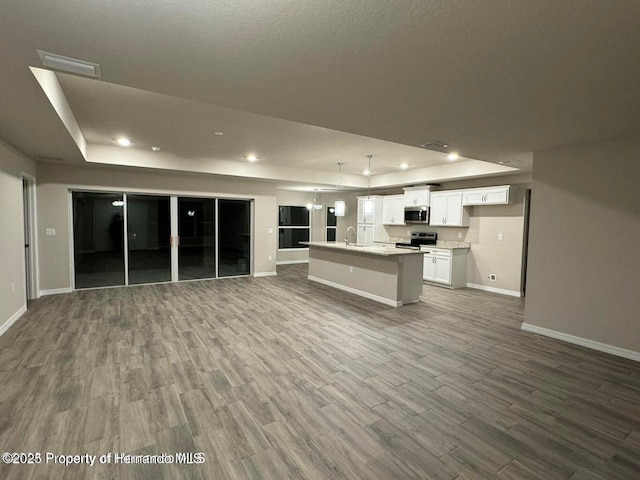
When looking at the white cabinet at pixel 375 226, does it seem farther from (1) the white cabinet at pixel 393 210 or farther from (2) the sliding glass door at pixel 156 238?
(2) the sliding glass door at pixel 156 238

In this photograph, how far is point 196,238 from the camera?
307 inches

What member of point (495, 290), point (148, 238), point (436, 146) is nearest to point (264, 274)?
point (148, 238)

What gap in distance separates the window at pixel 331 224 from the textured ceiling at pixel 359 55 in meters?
8.26

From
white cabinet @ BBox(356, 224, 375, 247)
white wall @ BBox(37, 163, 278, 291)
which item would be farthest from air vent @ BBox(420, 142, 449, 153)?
white cabinet @ BBox(356, 224, 375, 247)

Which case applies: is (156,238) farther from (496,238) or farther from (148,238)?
(496,238)

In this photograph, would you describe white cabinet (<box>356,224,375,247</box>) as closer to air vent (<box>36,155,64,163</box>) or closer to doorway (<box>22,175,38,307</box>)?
air vent (<box>36,155,64,163</box>)

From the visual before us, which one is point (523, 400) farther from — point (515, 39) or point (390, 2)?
point (390, 2)

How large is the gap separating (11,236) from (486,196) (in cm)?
824

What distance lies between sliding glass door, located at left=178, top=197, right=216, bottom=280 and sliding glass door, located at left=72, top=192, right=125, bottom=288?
1.23 meters

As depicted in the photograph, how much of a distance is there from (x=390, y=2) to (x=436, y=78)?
0.91 metres

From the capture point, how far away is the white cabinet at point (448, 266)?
702 cm

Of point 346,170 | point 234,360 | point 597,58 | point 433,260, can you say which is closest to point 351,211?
point 346,170

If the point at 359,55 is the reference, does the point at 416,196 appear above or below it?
below

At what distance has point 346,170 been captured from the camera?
7.87 metres
